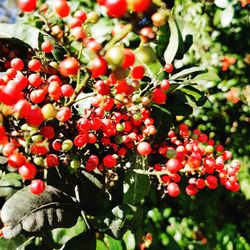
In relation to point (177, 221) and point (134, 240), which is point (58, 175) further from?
point (177, 221)

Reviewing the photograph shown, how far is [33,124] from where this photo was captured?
3.16 feet

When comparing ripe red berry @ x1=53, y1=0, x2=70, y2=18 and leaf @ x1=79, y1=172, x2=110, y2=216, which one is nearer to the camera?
ripe red berry @ x1=53, y1=0, x2=70, y2=18

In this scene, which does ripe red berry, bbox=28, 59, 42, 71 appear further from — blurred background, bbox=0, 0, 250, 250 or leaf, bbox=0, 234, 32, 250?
blurred background, bbox=0, 0, 250, 250

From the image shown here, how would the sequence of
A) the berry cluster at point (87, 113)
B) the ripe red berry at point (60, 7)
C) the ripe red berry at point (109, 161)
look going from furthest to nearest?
the ripe red berry at point (109, 161)
the ripe red berry at point (60, 7)
the berry cluster at point (87, 113)

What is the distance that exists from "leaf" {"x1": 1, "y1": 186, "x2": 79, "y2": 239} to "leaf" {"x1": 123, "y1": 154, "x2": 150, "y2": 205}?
0.75ft

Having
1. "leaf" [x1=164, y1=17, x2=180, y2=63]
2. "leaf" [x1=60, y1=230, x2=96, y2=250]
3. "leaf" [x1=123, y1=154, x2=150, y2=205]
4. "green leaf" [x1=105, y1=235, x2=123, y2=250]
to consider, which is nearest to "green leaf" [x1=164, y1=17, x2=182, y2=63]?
"leaf" [x1=164, y1=17, x2=180, y2=63]

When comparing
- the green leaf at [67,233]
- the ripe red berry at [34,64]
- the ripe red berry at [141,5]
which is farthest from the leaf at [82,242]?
the ripe red berry at [141,5]

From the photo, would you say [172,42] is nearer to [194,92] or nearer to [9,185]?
[194,92]

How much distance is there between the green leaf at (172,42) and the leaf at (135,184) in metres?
0.53

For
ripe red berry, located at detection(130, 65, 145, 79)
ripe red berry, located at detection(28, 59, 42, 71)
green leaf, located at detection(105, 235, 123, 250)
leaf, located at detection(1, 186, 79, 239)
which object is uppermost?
ripe red berry, located at detection(130, 65, 145, 79)

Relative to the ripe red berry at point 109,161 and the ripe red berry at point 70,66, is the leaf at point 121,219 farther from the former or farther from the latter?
the ripe red berry at point 70,66

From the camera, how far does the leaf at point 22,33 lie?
156 cm

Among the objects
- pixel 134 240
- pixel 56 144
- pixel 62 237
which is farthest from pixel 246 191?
pixel 56 144

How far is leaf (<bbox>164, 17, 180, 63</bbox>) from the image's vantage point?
165cm
